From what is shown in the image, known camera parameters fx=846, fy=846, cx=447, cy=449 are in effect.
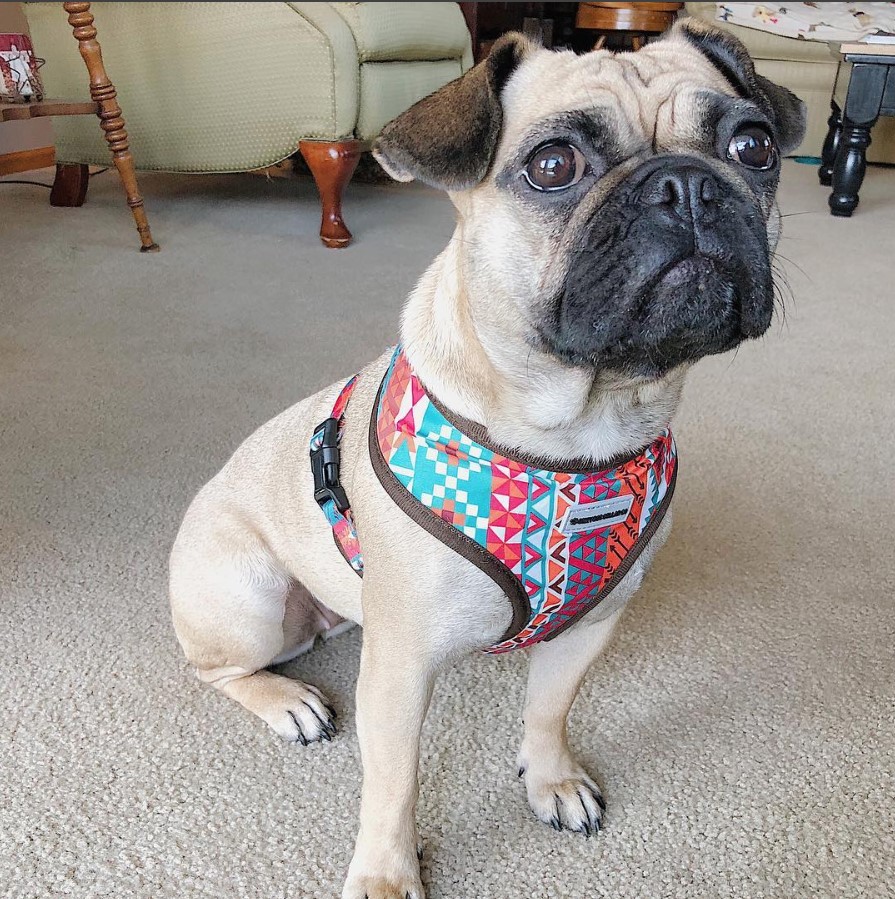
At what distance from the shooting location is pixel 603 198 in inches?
30.6

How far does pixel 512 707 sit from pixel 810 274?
242 centimetres

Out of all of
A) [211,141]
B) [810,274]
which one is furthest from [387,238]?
[810,274]

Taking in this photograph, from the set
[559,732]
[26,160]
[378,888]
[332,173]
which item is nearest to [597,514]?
[559,732]

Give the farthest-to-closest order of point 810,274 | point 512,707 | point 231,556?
point 810,274, point 512,707, point 231,556

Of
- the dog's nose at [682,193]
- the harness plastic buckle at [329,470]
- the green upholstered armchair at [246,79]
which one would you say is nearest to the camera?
the dog's nose at [682,193]

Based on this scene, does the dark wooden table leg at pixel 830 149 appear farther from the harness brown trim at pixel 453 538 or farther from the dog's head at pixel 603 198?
the harness brown trim at pixel 453 538

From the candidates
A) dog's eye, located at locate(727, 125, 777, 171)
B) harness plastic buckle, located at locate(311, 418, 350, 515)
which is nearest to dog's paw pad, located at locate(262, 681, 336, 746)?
harness plastic buckle, located at locate(311, 418, 350, 515)

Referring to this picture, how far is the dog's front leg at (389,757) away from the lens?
0.88 metres

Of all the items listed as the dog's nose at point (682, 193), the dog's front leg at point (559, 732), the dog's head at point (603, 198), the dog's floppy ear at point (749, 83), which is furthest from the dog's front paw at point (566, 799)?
the dog's floppy ear at point (749, 83)

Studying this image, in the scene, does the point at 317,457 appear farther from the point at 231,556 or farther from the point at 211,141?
the point at 211,141

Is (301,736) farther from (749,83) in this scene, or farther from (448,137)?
(749,83)

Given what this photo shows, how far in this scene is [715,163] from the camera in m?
0.82

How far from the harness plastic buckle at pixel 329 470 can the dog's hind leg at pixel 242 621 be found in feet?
0.60

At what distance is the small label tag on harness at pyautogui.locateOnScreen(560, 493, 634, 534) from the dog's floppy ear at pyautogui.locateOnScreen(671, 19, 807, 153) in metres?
0.46
